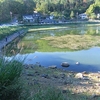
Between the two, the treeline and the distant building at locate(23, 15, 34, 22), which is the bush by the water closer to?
the treeline

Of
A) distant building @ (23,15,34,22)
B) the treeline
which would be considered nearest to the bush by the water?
the treeline

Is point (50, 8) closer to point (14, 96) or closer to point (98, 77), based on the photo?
point (98, 77)

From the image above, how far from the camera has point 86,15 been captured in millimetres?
87812

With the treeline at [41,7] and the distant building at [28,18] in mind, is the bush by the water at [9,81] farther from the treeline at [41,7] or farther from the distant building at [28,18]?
the distant building at [28,18]

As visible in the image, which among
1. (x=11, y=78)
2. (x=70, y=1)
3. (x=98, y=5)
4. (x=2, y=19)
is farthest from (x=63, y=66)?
(x=70, y=1)

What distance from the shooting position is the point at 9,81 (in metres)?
3.49

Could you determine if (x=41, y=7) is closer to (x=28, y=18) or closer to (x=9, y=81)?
(x=28, y=18)

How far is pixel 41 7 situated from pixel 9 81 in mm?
80128

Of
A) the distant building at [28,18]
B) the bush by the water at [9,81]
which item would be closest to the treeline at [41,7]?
the distant building at [28,18]

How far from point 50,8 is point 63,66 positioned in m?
71.9

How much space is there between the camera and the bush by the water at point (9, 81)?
11.1 feet

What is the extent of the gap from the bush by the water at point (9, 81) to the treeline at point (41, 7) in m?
52.7

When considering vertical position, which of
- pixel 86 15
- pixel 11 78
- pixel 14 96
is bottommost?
pixel 86 15

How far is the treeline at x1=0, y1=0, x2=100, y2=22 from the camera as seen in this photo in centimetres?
6046
